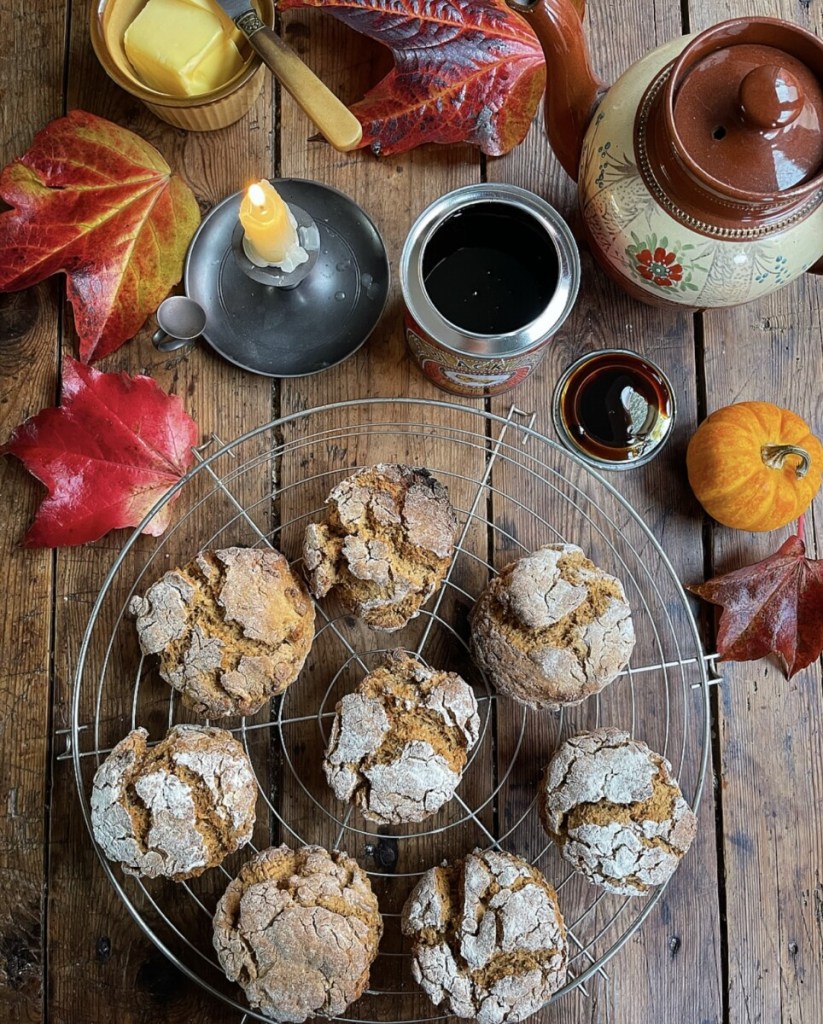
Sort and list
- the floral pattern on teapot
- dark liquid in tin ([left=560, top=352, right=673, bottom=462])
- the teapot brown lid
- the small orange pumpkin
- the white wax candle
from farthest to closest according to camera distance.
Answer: dark liquid in tin ([left=560, top=352, right=673, bottom=462]) < the small orange pumpkin < the white wax candle < the floral pattern on teapot < the teapot brown lid

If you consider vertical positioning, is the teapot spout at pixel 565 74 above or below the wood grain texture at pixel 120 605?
above

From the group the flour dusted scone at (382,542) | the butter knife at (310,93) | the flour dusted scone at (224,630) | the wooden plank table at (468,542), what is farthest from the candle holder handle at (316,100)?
the flour dusted scone at (224,630)

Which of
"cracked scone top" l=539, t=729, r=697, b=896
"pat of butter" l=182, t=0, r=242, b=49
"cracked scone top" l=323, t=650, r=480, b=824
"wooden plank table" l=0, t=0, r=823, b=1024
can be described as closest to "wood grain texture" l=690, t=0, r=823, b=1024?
"wooden plank table" l=0, t=0, r=823, b=1024

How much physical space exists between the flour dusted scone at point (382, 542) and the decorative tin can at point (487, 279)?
23 centimetres

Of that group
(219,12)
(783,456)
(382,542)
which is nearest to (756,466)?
A: (783,456)

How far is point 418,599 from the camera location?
4.92ft

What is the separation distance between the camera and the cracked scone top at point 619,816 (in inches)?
56.3

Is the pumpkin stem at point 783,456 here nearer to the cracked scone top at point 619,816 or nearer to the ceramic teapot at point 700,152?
the ceramic teapot at point 700,152

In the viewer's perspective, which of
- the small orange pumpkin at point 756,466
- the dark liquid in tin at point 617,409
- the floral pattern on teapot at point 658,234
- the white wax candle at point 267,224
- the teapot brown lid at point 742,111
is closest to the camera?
the teapot brown lid at point 742,111

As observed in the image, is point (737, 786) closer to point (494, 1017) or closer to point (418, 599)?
point (494, 1017)

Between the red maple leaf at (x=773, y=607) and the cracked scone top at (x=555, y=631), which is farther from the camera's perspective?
the red maple leaf at (x=773, y=607)

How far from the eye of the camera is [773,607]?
1.63 meters

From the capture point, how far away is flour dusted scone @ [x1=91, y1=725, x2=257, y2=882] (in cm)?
139

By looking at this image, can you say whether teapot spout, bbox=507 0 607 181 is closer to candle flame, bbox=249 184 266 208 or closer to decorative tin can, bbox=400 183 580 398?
decorative tin can, bbox=400 183 580 398
